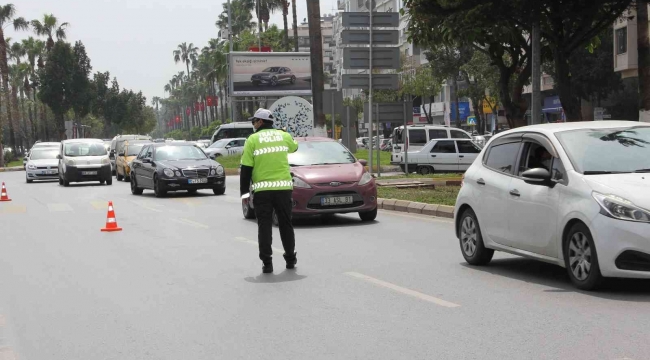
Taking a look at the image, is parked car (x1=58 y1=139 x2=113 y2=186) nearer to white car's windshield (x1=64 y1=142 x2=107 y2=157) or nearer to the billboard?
white car's windshield (x1=64 y1=142 x2=107 y2=157)

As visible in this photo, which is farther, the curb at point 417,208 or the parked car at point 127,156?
the parked car at point 127,156

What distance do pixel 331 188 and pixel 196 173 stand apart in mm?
10960

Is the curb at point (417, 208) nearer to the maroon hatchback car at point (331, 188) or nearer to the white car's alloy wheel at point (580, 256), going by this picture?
the maroon hatchback car at point (331, 188)

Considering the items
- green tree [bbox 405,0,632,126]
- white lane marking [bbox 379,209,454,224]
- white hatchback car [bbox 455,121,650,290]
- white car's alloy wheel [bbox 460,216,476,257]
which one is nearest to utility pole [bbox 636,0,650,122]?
green tree [bbox 405,0,632,126]

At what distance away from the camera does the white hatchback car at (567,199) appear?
27.1 feet

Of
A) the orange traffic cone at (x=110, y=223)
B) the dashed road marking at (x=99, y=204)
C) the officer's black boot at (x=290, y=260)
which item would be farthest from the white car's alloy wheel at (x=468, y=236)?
the dashed road marking at (x=99, y=204)

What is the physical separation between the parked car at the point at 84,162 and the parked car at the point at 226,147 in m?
15.2

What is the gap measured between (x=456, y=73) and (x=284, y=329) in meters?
57.4

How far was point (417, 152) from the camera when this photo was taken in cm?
3641

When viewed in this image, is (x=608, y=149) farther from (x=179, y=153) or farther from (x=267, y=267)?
(x=179, y=153)

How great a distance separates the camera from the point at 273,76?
64.9 m

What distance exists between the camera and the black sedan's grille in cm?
2688

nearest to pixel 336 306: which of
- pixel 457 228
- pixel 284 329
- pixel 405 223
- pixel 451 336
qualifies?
pixel 284 329

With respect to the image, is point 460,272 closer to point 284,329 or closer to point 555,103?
point 284,329
